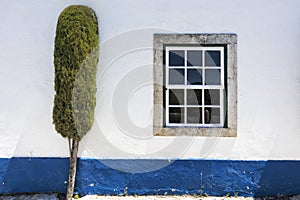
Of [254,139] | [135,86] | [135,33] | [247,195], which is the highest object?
[135,33]

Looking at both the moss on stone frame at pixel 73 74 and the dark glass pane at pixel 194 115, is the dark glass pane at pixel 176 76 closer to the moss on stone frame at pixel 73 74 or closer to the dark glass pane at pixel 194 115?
the dark glass pane at pixel 194 115

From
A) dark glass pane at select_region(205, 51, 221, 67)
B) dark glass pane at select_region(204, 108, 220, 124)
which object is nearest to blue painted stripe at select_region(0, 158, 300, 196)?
dark glass pane at select_region(204, 108, 220, 124)

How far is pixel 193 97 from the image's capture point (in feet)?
13.6

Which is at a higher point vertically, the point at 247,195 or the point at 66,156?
the point at 66,156

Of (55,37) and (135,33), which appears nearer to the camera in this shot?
(55,37)

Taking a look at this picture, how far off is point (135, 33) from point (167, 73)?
783 millimetres

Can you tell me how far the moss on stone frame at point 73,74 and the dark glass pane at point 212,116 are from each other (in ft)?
5.78

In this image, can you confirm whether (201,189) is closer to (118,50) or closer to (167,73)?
(167,73)

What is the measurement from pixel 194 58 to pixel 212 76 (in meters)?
0.40

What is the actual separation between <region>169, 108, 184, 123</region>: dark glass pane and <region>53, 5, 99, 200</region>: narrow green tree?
4.01 feet

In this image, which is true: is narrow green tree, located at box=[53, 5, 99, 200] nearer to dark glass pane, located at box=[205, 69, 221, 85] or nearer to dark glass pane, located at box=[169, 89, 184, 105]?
dark glass pane, located at box=[169, 89, 184, 105]

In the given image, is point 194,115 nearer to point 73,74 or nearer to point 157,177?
point 157,177

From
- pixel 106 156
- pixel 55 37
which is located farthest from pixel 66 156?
pixel 55 37

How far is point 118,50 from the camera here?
161 inches
